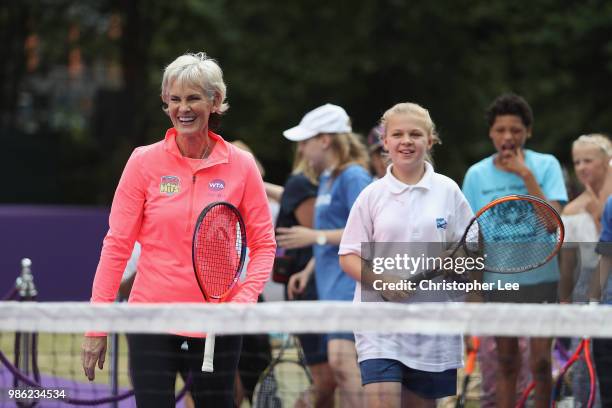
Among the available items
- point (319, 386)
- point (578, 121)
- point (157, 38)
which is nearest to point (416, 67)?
point (578, 121)

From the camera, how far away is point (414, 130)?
4910 mm

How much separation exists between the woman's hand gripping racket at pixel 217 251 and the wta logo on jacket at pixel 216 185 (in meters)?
0.11

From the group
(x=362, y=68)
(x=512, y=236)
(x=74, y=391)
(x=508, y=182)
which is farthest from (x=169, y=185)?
(x=362, y=68)

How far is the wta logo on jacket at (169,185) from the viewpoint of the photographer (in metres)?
4.40

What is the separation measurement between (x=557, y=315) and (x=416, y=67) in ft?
65.1

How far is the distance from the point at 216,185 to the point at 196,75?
43cm

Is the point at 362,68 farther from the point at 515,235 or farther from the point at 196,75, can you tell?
the point at 196,75

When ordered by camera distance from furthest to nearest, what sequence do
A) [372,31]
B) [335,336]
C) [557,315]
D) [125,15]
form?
[125,15] → [372,31] → [335,336] → [557,315]

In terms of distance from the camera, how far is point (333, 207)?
6348 millimetres

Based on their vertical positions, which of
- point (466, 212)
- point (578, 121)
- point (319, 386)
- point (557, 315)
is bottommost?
point (319, 386)

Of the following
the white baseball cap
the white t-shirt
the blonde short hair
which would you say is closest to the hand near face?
the white baseball cap

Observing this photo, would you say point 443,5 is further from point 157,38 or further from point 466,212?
point 466,212

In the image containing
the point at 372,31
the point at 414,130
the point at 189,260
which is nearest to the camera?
the point at 189,260

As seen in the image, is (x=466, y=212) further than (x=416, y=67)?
No
